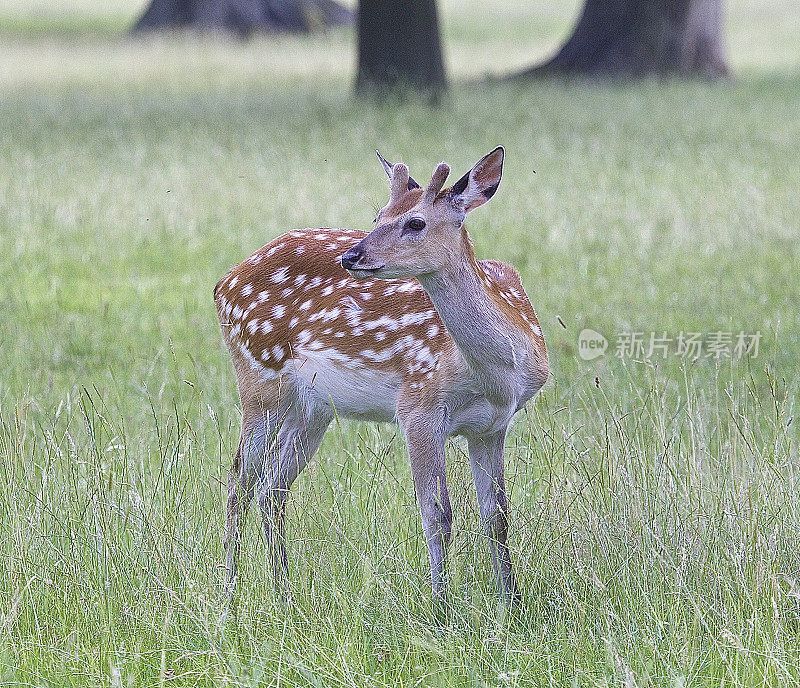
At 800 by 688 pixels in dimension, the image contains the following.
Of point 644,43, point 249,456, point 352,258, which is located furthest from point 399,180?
point 644,43

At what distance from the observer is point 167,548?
391 cm

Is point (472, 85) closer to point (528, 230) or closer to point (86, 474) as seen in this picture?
point (528, 230)

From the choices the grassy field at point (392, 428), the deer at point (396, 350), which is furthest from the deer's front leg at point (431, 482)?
the grassy field at point (392, 428)

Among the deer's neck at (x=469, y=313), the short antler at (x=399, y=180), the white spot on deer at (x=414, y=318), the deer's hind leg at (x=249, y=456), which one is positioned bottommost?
the deer's hind leg at (x=249, y=456)

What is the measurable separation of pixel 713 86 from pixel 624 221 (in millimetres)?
10271

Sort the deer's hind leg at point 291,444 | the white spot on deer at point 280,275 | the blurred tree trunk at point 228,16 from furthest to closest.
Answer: the blurred tree trunk at point 228,16 → the white spot on deer at point 280,275 → the deer's hind leg at point 291,444

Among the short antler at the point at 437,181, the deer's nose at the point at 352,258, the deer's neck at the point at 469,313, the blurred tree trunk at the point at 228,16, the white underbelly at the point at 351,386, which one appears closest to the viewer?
the deer's nose at the point at 352,258

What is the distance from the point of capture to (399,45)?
16125 mm

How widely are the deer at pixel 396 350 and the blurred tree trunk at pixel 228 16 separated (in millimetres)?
30530

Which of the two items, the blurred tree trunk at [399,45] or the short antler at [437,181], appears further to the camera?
the blurred tree trunk at [399,45]

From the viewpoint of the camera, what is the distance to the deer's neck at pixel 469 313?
3645 millimetres

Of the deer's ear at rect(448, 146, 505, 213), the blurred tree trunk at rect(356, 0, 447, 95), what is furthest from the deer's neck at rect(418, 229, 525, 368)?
the blurred tree trunk at rect(356, 0, 447, 95)

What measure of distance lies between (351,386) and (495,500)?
59 centimetres

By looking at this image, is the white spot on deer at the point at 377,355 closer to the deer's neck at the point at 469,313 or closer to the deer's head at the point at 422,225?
the deer's neck at the point at 469,313
